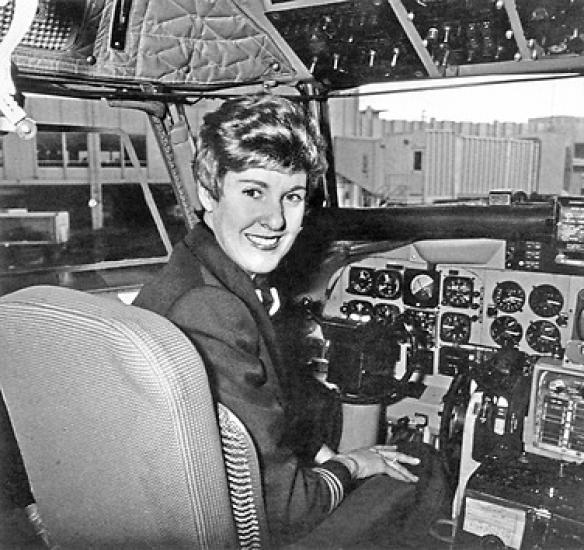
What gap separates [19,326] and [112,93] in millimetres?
1262

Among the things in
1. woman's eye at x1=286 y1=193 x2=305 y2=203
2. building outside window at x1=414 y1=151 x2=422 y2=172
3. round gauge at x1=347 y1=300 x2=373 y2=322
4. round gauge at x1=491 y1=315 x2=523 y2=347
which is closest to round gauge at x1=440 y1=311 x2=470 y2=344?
round gauge at x1=491 y1=315 x2=523 y2=347

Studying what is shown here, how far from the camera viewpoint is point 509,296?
9.12 feet

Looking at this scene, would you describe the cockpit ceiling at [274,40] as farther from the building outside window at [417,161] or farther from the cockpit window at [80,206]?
the building outside window at [417,161]

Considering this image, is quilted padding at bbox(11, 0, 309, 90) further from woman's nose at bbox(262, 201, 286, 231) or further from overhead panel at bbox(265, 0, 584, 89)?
woman's nose at bbox(262, 201, 286, 231)

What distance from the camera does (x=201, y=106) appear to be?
234 centimetres

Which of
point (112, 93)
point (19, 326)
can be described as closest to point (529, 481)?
point (19, 326)

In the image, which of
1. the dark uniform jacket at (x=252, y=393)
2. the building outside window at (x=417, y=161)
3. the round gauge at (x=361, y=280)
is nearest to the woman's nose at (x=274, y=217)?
the dark uniform jacket at (x=252, y=393)

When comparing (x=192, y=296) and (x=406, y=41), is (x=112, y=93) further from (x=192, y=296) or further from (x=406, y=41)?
(x=192, y=296)

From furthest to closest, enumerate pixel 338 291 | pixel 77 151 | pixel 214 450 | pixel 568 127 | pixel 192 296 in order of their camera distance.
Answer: pixel 338 291 < pixel 568 127 < pixel 77 151 < pixel 192 296 < pixel 214 450

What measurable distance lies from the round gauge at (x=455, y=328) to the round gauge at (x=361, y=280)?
0.39 meters

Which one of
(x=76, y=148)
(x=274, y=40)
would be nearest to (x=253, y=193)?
(x=274, y=40)

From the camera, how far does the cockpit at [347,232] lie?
3.53ft

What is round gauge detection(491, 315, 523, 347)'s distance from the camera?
2.76m

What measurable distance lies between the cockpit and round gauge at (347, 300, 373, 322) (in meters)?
0.03
